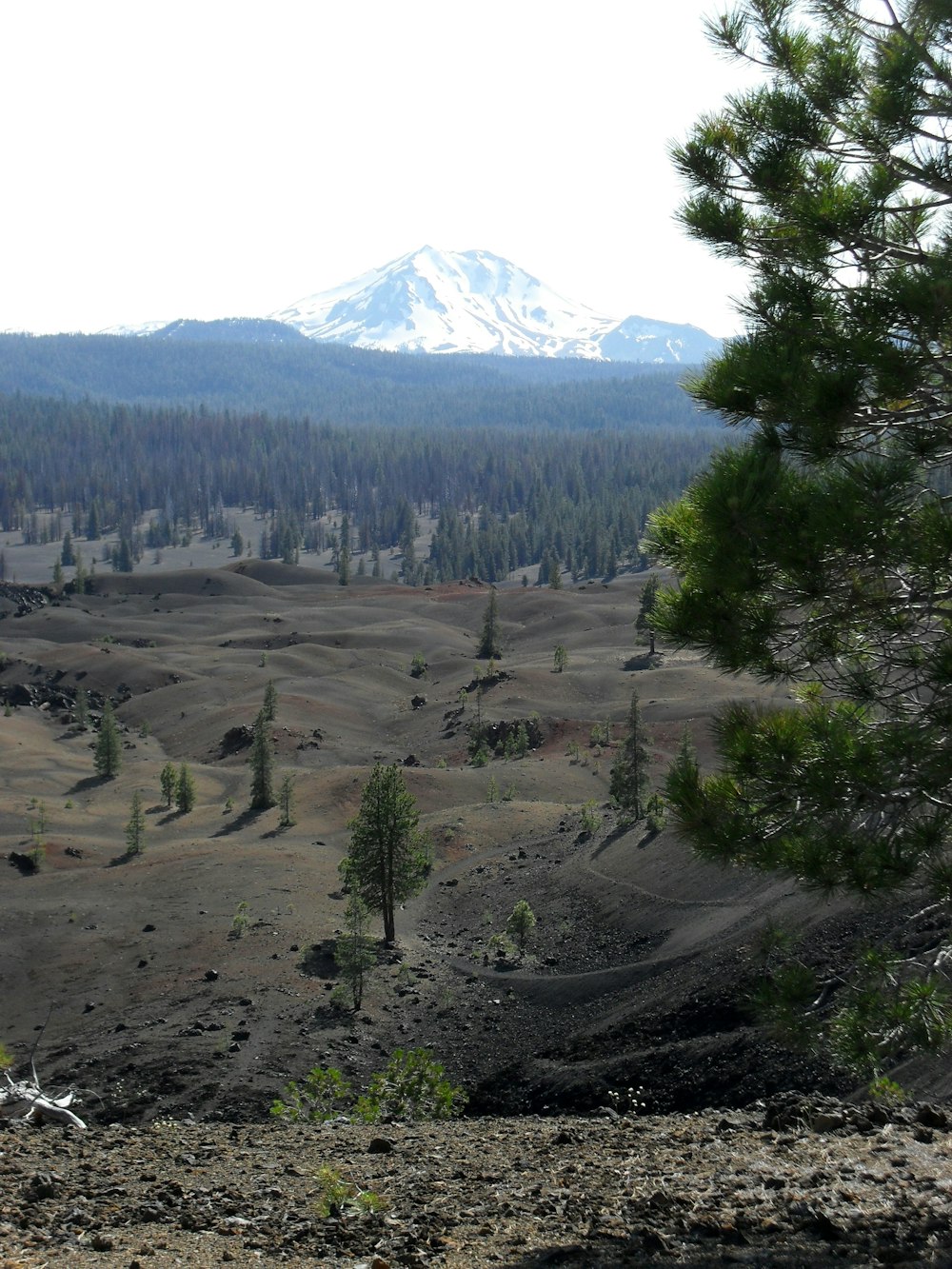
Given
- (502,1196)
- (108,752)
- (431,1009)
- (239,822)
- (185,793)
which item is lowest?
(239,822)

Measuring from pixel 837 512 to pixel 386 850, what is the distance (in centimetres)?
2506

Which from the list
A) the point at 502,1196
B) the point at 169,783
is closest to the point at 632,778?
the point at 169,783

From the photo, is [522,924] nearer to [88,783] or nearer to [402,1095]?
[402,1095]

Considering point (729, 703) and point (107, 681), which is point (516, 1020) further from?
point (107, 681)

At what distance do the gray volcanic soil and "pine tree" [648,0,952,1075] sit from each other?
153 cm

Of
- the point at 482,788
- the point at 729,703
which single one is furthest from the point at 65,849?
the point at 729,703

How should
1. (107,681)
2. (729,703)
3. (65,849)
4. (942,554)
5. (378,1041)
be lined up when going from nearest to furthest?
1. (942,554)
2. (729,703)
3. (378,1041)
4. (65,849)
5. (107,681)

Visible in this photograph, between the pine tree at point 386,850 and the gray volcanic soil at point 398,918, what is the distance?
166cm

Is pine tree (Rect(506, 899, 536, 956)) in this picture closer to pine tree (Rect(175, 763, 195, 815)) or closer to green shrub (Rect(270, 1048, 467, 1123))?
green shrub (Rect(270, 1048, 467, 1123))

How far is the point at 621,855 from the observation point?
3538 centimetres

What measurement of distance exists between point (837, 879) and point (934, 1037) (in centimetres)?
114

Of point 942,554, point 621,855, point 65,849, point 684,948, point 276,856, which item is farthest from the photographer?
point 65,849

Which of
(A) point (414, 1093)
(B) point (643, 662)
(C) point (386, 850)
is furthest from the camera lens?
(B) point (643, 662)

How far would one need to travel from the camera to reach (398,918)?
113ft
